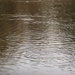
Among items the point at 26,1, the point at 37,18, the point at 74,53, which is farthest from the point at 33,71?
the point at 26,1

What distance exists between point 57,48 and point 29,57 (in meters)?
1.64

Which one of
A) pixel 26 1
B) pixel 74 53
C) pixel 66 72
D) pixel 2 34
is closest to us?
pixel 66 72

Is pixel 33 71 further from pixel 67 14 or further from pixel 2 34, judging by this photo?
pixel 67 14

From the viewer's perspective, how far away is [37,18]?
17.5 metres

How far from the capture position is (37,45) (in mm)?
11352

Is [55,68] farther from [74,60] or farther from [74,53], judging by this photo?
[74,53]

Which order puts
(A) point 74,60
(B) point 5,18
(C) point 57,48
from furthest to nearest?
(B) point 5,18, (C) point 57,48, (A) point 74,60

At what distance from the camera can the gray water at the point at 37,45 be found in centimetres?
870

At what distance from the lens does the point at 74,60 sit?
31.0 feet

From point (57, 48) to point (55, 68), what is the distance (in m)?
2.29

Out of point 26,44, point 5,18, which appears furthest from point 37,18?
point 26,44

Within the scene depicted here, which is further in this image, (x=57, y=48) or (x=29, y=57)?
(x=57, y=48)

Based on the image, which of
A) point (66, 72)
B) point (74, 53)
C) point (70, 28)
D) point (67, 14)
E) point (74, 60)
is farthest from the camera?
point (67, 14)

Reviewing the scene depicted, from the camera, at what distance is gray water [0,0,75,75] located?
343 inches
